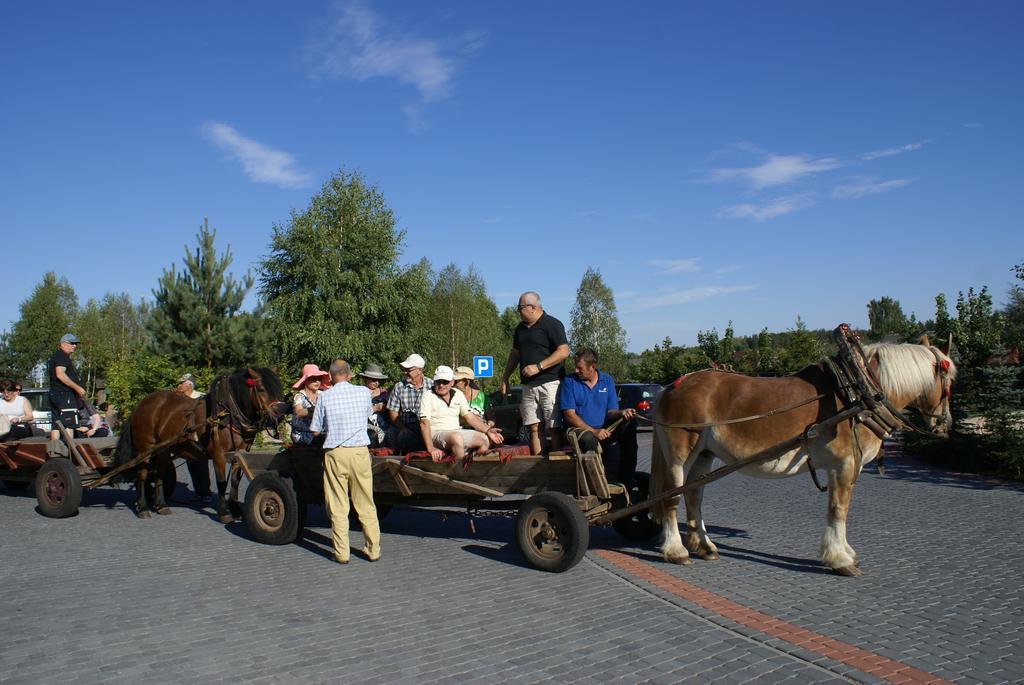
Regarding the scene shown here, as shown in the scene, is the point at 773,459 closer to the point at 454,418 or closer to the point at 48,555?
the point at 454,418

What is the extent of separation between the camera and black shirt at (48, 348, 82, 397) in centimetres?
1059

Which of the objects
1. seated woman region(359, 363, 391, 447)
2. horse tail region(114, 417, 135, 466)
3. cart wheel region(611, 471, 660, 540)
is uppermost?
seated woman region(359, 363, 391, 447)

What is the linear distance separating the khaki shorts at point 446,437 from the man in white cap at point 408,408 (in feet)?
1.17

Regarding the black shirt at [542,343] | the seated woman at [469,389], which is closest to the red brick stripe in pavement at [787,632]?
the black shirt at [542,343]

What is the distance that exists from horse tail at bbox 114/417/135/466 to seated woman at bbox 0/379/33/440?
237 centimetres

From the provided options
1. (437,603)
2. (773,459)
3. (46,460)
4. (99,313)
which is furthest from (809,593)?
(99,313)

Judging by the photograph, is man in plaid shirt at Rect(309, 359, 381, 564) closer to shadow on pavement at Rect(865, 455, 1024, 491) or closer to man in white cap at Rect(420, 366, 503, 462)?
man in white cap at Rect(420, 366, 503, 462)

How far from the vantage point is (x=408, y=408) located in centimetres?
820

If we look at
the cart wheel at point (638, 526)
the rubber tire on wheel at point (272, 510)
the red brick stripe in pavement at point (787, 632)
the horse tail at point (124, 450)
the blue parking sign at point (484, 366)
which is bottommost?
the red brick stripe in pavement at point (787, 632)

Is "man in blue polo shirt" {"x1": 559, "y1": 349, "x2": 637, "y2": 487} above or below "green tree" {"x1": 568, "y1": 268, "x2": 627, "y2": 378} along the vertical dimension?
below

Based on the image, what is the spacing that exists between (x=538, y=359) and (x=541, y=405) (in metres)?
0.46

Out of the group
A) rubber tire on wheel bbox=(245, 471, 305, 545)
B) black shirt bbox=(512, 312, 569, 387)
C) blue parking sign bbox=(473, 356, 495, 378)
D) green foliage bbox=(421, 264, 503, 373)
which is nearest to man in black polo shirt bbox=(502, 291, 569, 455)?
black shirt bbox=(512, 312, 569, 387)

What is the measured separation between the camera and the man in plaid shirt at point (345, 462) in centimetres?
736

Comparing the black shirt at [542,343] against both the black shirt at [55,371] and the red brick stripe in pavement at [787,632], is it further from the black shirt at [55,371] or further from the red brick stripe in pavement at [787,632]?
the black shirt at [55,371]
